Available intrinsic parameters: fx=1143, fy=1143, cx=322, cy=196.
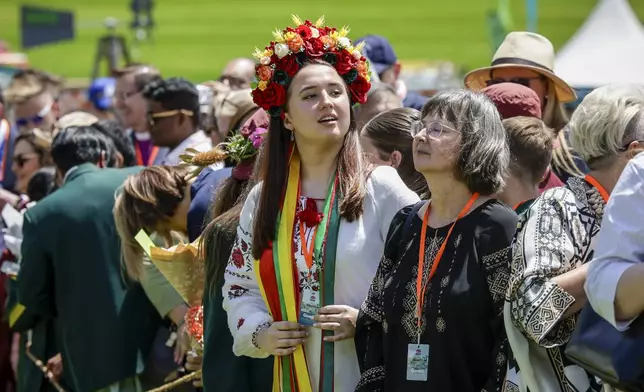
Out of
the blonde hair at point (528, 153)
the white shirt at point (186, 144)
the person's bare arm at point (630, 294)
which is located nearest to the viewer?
the person's bare arm at point (630, 294)

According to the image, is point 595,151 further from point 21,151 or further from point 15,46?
point 15,46

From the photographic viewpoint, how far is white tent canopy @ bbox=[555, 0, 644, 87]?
32.1 feet

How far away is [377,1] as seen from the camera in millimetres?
21078

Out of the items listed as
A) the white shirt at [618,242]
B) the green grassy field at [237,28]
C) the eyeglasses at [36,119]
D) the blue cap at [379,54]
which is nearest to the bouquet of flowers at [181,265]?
the white shirt at [618,242]

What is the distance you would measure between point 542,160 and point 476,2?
16.6 meters

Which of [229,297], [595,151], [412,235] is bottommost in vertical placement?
[229,297]

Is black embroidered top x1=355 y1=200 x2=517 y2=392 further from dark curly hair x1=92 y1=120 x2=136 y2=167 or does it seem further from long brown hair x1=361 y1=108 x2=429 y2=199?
dark curly hair x1=92 y1=120 x2=136 y2=167

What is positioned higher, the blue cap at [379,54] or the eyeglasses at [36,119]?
the blue cap at [379,54]

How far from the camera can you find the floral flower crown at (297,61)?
4.30 m

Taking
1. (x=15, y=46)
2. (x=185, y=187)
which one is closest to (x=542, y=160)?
(x=185, y=187)

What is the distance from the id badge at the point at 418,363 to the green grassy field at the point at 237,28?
16536mm

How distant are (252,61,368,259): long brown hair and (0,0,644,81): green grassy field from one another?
51.6 ft

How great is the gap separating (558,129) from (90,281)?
260 cm

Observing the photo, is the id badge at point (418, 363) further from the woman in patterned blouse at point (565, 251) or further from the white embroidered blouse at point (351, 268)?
the white embroidered blouse at point (351, 268)
